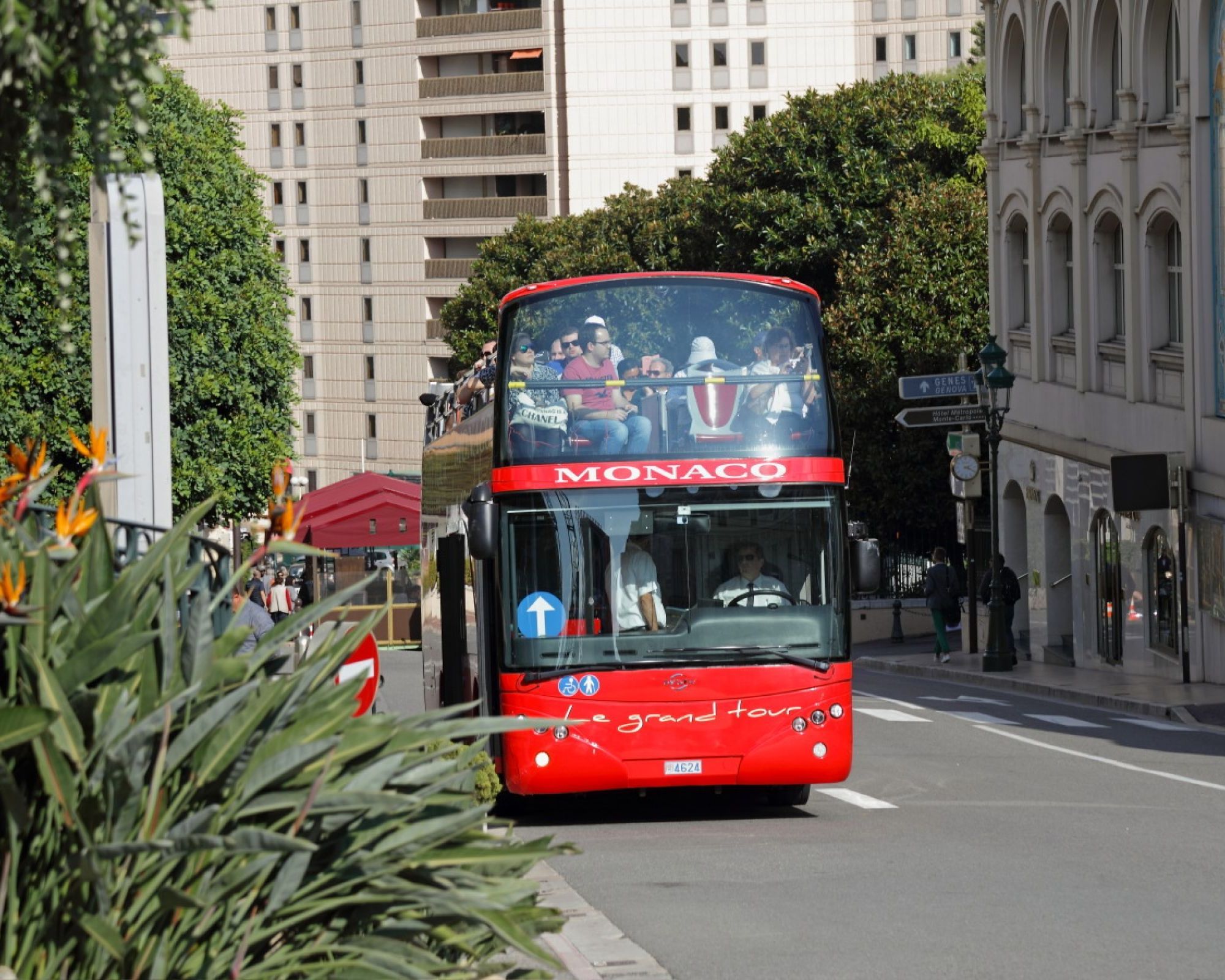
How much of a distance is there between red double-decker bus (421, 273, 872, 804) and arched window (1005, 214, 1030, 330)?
935 inches

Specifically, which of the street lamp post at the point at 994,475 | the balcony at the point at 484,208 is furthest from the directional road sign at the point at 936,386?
the balcony at the point at 484,208

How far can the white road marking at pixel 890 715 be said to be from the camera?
22.6 meters

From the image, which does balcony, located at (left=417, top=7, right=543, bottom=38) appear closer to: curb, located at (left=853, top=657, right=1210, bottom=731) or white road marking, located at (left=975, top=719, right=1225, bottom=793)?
curb, located at (left=853, top=657, right=1210, bottom=731)

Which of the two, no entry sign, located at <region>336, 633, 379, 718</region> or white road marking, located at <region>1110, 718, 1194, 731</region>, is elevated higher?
no entry sign, located at <region>336, 633, 379, 718</region>

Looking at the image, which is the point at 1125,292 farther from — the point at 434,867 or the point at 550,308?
the point at 434,867

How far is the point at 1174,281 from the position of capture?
29906 mm

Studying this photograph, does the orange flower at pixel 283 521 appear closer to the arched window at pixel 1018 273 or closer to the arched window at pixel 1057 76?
the arched window at pixel 1057 76

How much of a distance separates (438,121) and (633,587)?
67.5 meters

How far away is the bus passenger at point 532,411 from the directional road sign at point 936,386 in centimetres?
1632

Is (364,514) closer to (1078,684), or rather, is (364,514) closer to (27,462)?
(1078,684)

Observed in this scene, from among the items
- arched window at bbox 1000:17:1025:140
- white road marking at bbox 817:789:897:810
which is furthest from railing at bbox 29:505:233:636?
arched window at bbox 1000:17:1025:140

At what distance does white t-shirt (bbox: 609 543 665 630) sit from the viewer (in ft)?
45.5

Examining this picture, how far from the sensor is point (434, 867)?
247 inches

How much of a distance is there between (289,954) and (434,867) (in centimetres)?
53
